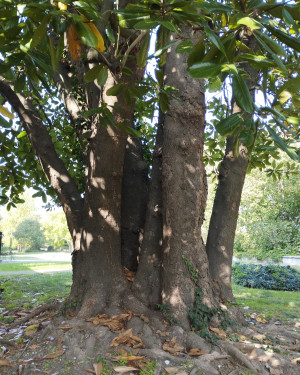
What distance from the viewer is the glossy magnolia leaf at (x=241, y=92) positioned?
1344 millimetres

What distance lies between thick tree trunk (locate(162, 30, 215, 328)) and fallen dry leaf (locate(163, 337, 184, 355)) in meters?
0.27

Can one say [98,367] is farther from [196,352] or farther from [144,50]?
[144,50]

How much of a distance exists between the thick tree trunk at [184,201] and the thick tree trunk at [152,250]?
16 cm

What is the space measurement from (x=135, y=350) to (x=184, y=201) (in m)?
1.53

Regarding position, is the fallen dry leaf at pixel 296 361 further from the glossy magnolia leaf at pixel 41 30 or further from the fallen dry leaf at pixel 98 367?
the glossy magnolia leaf at pixel 41 30

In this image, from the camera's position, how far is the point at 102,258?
12.1 feet

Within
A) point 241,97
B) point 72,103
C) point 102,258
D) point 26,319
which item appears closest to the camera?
point 241,97

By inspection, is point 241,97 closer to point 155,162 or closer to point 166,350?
point 166,350

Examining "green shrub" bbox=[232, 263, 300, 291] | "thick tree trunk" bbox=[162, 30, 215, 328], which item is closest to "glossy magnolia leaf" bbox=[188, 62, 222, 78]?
"thick tree trunk" bbox=[162, 30, 215, 328]

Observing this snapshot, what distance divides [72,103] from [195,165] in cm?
225

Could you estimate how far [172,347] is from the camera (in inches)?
119

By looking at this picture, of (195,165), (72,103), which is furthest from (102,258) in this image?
(72,103)

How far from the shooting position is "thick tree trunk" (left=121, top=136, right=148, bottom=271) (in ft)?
13.6

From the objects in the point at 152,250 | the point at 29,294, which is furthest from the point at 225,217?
the point at 29,294
